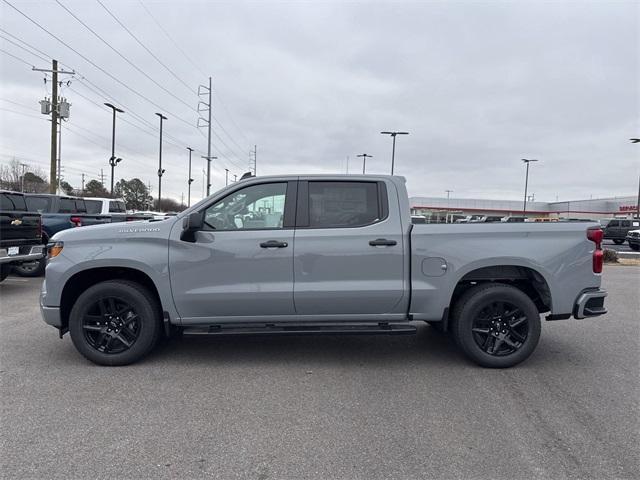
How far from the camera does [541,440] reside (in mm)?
3324

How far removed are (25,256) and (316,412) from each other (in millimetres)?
7947

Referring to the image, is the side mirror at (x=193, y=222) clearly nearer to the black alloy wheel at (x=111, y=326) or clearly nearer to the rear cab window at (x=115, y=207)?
the black alloy wheel at (x=111, y=326)

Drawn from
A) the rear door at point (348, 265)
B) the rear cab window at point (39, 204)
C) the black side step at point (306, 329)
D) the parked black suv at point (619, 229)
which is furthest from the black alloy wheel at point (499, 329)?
the parked black suv at point (619, 229)

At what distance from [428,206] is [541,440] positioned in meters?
78.6

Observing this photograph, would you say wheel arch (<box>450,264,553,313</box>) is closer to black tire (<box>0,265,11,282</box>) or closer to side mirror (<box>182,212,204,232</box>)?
side mirror (<box>182,212,204,232</box>)

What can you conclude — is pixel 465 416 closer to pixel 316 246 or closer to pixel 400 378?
pixel 400 378

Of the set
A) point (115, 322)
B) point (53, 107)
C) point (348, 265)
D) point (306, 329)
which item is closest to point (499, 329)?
point (348, 265)

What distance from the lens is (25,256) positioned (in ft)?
29.9

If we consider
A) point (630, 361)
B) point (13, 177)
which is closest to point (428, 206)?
point (13, 177)

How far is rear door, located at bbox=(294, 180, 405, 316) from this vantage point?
15.2ft

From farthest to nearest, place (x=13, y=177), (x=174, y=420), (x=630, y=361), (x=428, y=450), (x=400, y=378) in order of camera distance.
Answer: (x=13, y=177), (x=630, y=361), (x=400, y=378), (x=174, y=420), (x=428, y=450)

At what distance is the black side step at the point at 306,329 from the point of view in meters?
4.64

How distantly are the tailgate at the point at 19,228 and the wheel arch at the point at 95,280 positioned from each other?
190 inches

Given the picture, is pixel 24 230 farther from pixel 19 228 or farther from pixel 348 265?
pixel 348 265
